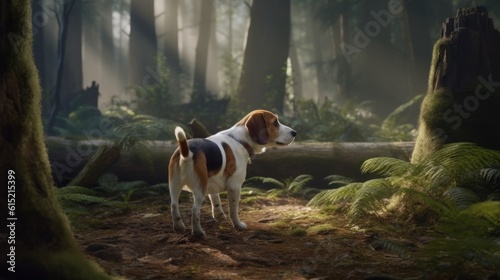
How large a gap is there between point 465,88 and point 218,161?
156 inches

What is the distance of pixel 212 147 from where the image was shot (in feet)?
21.1

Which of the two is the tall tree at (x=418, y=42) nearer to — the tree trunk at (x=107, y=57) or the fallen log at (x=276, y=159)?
the fallen log at (x=276, y=159)

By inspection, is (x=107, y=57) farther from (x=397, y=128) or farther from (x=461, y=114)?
(x=461, y=114)

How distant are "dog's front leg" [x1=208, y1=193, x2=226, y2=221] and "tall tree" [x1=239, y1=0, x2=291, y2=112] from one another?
1261 centimetres

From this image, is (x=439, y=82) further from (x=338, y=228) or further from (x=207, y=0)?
(x=207, y=0)

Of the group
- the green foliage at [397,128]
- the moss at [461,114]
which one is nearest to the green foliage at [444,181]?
the moss at [461,114]

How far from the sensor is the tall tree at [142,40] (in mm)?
27438

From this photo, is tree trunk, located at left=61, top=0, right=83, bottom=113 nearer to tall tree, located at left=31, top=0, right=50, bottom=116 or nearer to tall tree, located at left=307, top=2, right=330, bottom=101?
tall tree, located at left=31, top=0, right=50, bottom=116

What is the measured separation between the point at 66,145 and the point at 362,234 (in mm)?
6971

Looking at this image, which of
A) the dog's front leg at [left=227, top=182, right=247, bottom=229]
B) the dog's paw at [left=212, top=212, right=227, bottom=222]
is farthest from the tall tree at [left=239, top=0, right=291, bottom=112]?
the dog's front leg at [left=227, top=182, right=247, bottom=229]

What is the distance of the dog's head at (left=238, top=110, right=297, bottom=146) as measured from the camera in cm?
707

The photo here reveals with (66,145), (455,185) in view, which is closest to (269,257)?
(455,185)

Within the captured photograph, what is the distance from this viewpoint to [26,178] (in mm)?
4020

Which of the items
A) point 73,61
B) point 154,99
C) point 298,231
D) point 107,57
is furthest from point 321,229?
point 107,57
